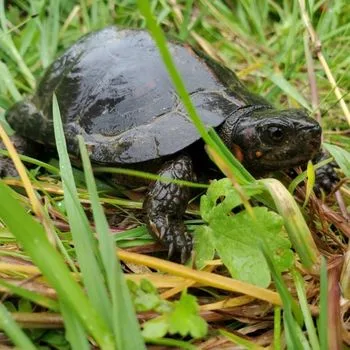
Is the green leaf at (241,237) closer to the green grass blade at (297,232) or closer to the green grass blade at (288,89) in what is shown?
the green grass blade at (297,232)

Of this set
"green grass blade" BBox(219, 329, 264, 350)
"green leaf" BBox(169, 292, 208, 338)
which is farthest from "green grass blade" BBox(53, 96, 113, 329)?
"green grass blade" BBox(219, 329, 264, 350)

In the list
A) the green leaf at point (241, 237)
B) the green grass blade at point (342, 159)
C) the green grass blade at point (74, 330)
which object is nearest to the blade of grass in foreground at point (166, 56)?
the green leaf at point (241, 237)

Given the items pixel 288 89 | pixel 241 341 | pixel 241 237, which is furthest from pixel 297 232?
pixel 288 89

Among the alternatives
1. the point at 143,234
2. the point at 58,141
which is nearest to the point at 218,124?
the point at 143,234

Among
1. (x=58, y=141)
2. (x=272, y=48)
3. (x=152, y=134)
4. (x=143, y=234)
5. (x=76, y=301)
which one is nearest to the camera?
(x=76, y=301)

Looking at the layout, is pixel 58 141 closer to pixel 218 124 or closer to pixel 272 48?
pixel 218 124

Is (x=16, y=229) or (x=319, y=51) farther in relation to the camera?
(x=319, y=51)

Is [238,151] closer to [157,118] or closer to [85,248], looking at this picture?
[157,118]
